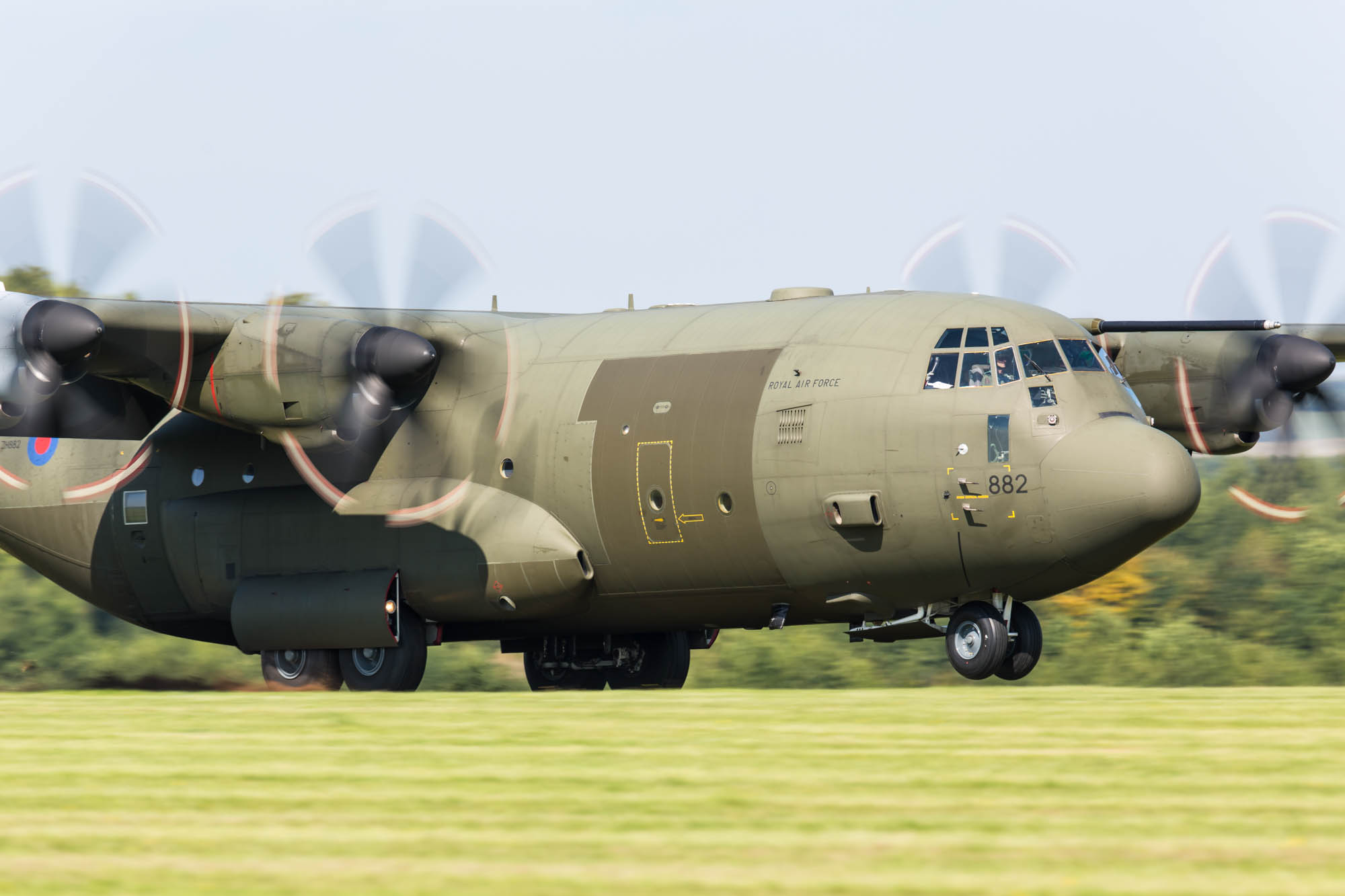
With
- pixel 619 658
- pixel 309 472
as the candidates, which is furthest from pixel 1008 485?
pixel 309 472

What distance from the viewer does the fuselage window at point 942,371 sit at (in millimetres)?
18906

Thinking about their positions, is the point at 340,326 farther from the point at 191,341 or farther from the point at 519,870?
the point at 519,870

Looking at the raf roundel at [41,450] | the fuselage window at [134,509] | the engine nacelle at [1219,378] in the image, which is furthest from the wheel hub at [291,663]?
the engine nacelle at [1219,378]

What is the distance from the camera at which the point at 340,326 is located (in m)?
21.0

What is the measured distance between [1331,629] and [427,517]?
27.7m

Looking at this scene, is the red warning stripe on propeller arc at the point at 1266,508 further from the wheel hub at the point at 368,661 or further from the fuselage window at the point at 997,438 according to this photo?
the wheel hub at the point at 368,661

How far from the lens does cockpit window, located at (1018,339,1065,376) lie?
1880cm

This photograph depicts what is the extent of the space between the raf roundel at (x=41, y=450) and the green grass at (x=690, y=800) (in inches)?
357

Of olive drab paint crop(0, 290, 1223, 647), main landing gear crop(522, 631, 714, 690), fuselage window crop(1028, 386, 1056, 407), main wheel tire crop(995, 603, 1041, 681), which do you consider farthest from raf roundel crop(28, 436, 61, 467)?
fuselage window crop(1028, 386, 1056, 407)

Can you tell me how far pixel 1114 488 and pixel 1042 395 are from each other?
125 cm

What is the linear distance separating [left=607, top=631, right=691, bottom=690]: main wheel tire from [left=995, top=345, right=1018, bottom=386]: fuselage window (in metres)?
6.87

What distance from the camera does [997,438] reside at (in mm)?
18484

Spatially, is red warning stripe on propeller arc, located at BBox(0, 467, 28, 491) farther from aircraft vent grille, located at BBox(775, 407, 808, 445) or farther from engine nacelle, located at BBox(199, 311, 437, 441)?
aircraft vent grille, located at BBox(775, 407, 808, 445)

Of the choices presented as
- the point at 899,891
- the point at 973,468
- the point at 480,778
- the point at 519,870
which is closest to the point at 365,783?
the point at 480,778
